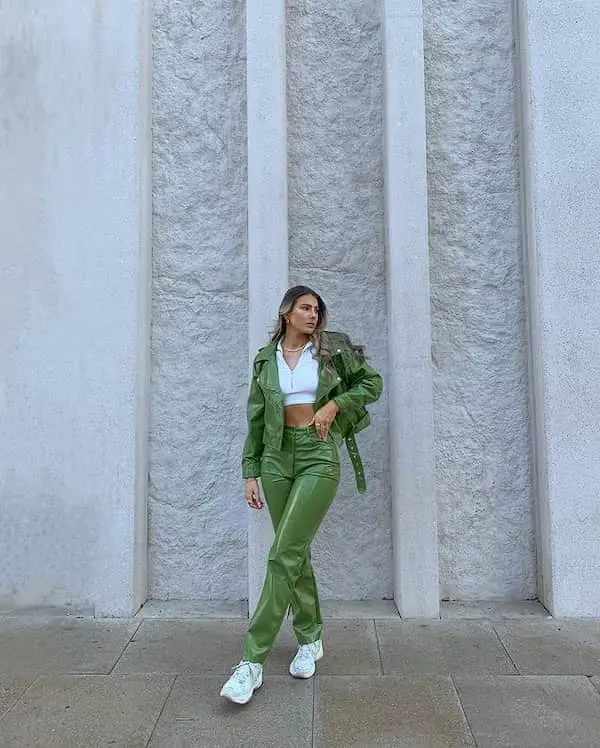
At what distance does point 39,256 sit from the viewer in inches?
190

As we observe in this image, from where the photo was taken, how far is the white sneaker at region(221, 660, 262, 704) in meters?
3.30

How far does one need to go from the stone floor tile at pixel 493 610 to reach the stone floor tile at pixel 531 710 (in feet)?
3.02

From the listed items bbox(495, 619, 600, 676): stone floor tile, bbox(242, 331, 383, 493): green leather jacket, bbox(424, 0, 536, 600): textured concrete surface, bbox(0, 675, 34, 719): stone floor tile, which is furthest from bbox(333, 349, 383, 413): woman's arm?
→ bbox(0, 675, 34, 719): stone floor tile

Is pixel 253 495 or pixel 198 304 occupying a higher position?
pixel 198 304

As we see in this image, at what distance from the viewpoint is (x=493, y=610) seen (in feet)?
15.4

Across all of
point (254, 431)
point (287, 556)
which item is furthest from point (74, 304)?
point (287, 556)

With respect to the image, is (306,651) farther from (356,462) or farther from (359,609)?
(356,462)

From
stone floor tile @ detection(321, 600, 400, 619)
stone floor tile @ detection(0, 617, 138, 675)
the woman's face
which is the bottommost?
stone floor tile @ detection(0, 617, 138, 675)

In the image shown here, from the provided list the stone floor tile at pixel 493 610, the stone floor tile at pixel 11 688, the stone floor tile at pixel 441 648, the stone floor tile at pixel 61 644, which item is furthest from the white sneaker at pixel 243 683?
the stone floor tile at pixel 493 610

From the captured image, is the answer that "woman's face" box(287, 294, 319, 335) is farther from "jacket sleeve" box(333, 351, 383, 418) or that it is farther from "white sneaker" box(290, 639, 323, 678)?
"white sneaker" box(290, 639, 323, 678)

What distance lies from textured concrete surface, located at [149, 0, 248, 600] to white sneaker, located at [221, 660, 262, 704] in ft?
4.95

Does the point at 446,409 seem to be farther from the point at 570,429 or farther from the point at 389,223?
the point at 389,223

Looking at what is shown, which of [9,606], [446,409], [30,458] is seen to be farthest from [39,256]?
[446,409]

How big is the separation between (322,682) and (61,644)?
1779mm
